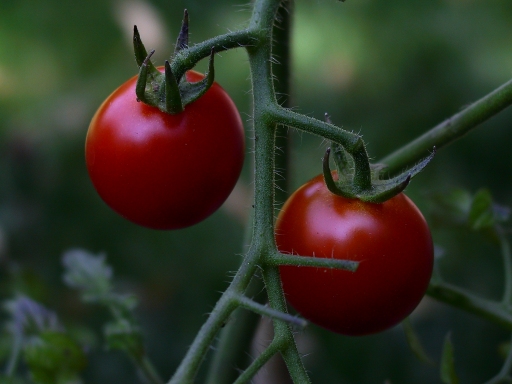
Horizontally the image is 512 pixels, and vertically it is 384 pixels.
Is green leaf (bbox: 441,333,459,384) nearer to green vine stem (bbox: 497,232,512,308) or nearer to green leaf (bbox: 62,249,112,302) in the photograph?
green vine stem (bbox: 497,232,512,308)

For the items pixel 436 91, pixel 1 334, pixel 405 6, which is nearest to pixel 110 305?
pixel 1 334

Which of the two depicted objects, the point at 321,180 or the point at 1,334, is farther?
the point at 1,334

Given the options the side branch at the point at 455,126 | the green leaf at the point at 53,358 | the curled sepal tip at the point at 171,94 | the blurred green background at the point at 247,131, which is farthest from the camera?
the blurred green background at the point at 247,131

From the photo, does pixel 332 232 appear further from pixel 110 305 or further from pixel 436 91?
pixel 436 91

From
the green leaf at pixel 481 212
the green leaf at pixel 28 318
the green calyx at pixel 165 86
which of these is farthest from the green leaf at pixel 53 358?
the green leaf at pixel 481 212

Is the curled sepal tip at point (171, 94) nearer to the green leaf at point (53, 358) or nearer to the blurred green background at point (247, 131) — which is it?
the green leaf at point (53, 358)
